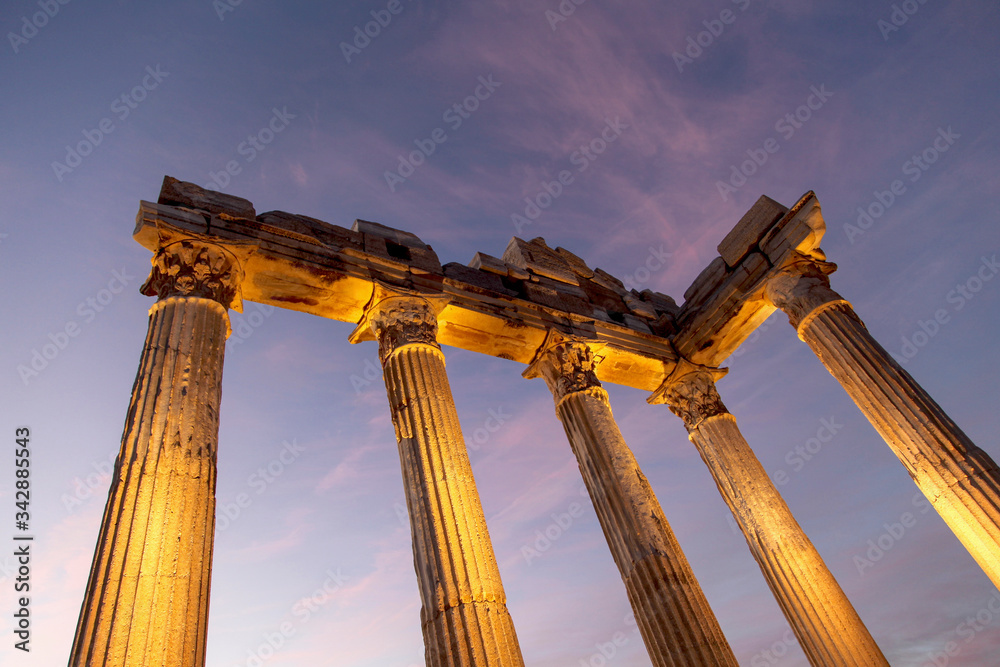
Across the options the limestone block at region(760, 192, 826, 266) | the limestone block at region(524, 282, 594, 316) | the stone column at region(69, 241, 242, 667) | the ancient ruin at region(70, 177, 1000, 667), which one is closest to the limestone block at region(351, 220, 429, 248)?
the ancient ruin at region(70, 177, 1000, 667)

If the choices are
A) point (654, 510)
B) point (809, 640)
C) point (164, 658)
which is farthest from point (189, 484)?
point (809, 640)

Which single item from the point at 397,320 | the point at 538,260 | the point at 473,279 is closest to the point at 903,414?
the point at 538,260

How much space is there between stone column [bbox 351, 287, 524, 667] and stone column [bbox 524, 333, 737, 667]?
11.9 ft

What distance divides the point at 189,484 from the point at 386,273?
6.78m

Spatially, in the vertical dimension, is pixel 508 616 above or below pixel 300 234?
below

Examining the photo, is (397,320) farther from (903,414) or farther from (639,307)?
(903,414)

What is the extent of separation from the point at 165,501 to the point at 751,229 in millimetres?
15409

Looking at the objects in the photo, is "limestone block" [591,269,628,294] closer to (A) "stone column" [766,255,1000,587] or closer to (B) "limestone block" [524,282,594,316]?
(B) "limestone block" [524,282,594,316]

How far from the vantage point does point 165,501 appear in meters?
7.93

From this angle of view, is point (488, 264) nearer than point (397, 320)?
No

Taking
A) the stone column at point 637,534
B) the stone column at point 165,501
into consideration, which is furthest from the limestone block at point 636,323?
the stone column at point 165,501

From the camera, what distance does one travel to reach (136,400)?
29.6 feet

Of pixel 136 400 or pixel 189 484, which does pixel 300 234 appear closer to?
pixel 136 400

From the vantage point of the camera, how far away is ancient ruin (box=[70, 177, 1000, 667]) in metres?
7.90
